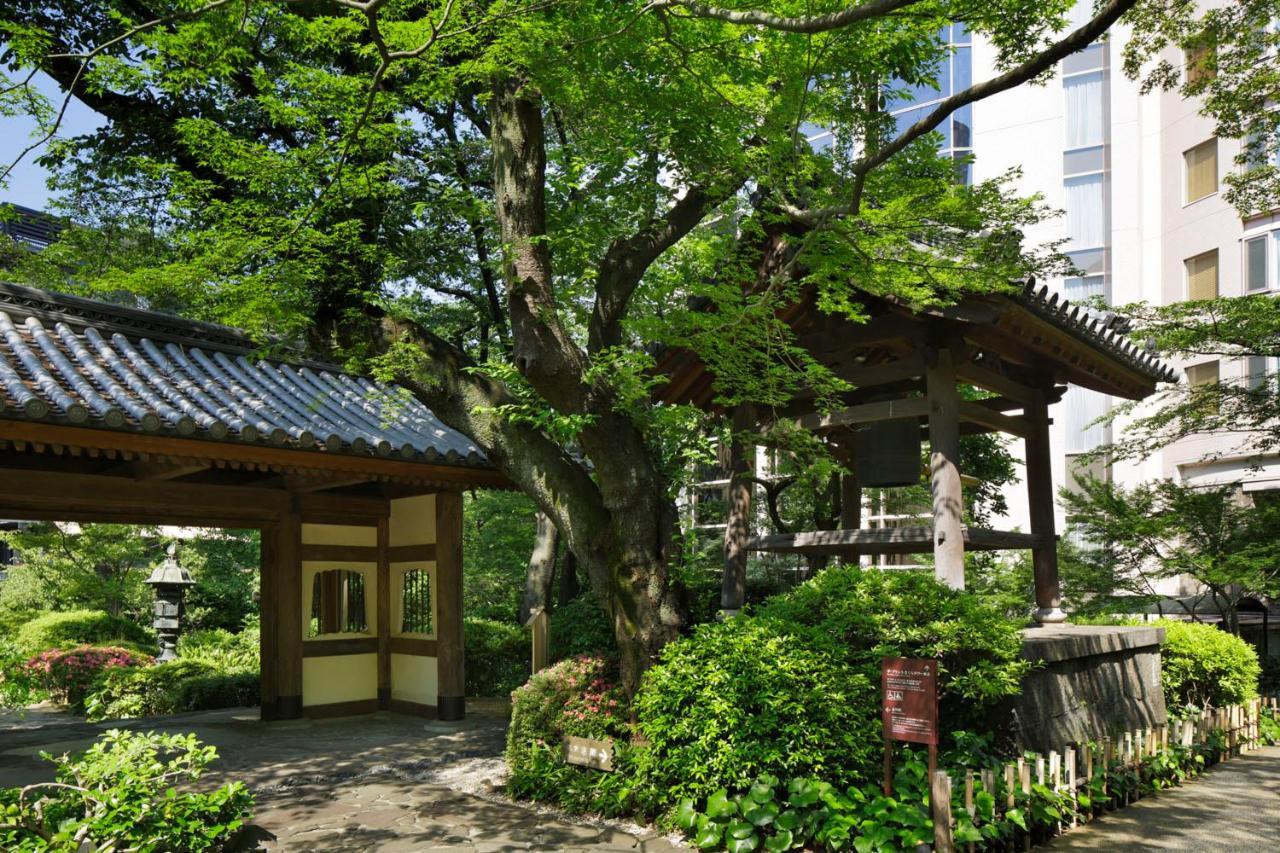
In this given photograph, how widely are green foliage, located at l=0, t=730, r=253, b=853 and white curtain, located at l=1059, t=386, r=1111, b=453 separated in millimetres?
25566

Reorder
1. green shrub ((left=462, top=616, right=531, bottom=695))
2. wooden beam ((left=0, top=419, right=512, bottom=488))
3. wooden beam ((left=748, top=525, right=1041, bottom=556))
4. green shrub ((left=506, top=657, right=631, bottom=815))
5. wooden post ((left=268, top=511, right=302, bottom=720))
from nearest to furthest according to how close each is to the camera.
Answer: green shrub ((left=506, top=657, right=631, bottom=815)) < wooden beam ((left=0, top=419, right=512, bottom=488)) < wooden beam ((left=748, top=525, right=1041, bottom=556)) < wooden post ((left=268, top=511, right=302, bottom=720)) < green shrub ((left=462, top=616, right=531, bottom=695))

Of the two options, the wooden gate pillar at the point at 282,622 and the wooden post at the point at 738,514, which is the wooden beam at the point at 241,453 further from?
the wooden post at the point at 738,514

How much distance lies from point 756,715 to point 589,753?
189cm

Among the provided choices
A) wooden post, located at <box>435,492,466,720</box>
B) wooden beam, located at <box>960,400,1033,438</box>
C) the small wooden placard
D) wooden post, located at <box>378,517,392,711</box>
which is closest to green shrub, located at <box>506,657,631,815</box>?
the small wooden placard

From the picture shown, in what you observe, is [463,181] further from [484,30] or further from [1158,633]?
[1158,633]

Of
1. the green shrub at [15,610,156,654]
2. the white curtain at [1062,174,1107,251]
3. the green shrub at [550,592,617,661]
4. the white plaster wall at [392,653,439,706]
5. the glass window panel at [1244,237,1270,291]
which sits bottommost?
the green shrub at [15,610,156,654]

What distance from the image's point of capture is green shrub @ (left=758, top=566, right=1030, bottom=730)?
7.20 m

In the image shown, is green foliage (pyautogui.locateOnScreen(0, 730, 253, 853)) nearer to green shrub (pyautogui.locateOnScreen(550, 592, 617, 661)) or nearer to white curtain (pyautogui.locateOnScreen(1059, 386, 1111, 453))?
green shrub (pyautogui.locateOnScreen(550, 592, 617, 661))

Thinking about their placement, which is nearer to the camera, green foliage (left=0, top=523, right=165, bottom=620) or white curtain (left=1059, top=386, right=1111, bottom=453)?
green foliage (left=0, top=523, right=165, bottom=620)

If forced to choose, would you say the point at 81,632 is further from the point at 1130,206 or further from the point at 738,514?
the point at 1130,206

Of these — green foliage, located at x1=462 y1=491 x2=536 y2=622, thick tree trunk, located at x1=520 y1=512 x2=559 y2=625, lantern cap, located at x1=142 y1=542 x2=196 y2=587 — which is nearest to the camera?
thick tree trunk, located at x1=520 y1=512 x2=559 y2=625

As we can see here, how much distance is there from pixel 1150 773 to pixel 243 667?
14.4 metres

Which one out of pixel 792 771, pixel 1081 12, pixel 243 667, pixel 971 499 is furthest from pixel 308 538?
pixel 1081 12

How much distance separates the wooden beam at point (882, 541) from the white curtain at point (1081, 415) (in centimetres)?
1841
